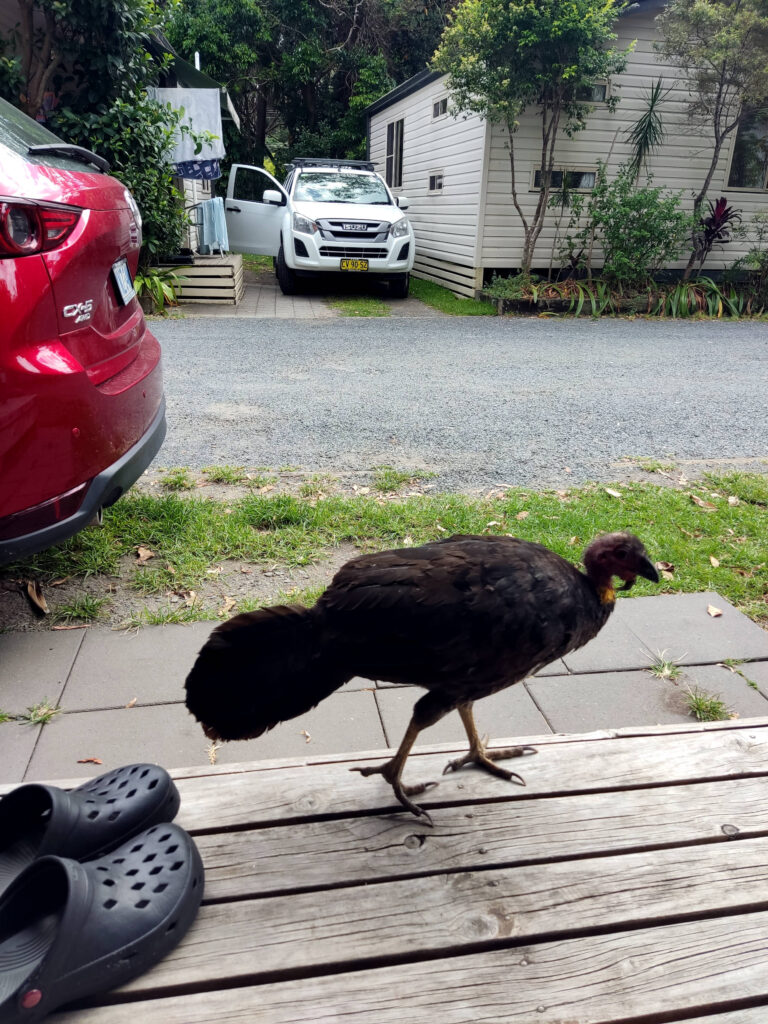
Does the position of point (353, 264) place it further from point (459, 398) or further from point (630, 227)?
point (459, 398)

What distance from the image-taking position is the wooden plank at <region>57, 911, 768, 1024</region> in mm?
1271

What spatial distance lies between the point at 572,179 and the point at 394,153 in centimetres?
777

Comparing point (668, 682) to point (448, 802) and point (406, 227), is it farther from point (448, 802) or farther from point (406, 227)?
point (406, 227)

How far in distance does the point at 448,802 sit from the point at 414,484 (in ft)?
9.90

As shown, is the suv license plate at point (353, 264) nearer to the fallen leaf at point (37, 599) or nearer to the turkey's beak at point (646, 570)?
the fallen leaf at point (37, 599)

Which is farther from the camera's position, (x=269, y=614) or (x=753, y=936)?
(x=269, y=614)

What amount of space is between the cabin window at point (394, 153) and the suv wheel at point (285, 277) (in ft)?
23.1

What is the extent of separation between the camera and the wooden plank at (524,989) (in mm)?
1271

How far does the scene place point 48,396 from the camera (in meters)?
2.44

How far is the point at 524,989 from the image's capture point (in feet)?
4.34

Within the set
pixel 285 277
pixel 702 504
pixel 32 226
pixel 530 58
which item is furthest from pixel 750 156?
pixel 32 226

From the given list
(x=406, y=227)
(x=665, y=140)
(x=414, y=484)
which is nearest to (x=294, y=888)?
(x=414, y=484)


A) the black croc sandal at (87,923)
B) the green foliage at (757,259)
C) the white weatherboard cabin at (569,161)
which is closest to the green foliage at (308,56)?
the white weatherboard cabin at (569,161)

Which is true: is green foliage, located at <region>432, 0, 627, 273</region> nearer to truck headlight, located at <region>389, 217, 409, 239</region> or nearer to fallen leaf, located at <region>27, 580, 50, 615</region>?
truck headlight, located at <region>389, 217, 409, 239</region>
